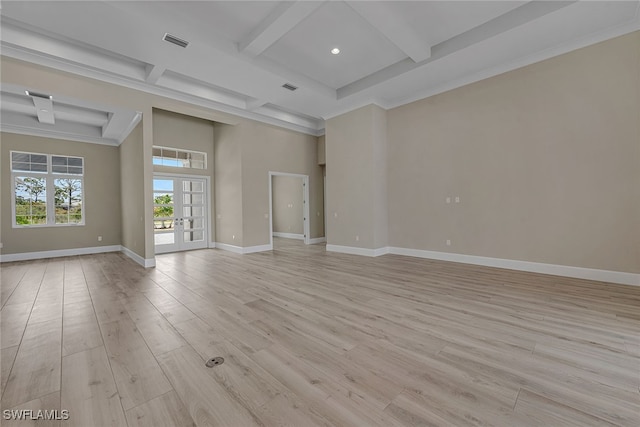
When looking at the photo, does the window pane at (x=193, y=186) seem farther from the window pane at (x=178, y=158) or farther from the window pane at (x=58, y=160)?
the window pane at (x=58, y=160)

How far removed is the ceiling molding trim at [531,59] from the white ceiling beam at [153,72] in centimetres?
494

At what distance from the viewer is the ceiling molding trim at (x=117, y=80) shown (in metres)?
3.88

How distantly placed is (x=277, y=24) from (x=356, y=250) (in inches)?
188

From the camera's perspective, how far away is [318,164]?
8859 millimetres

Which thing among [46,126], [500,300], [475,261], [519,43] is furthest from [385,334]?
[46,126]

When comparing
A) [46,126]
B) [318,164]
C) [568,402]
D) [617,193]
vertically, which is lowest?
[568,402]

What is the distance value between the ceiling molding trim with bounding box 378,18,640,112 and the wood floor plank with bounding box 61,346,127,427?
6598 mm

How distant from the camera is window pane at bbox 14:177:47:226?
20.6 feet

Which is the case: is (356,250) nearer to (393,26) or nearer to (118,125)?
(393,26)

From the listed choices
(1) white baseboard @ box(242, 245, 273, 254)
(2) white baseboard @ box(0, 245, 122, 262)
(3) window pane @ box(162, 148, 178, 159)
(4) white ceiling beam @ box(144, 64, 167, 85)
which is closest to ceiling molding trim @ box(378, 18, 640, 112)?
(4) white ceiling beam @ box(144, 64, 167, 85)

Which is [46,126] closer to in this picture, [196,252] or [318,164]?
[196,252]

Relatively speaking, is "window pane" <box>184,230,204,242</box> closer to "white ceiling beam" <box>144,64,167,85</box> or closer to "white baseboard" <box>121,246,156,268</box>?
"white baseboard" <box>121,246,156,268</box>

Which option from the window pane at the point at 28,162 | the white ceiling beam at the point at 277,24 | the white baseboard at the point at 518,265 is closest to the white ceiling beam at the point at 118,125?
the window pane at the point at 28,162

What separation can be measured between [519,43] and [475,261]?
147 inches
